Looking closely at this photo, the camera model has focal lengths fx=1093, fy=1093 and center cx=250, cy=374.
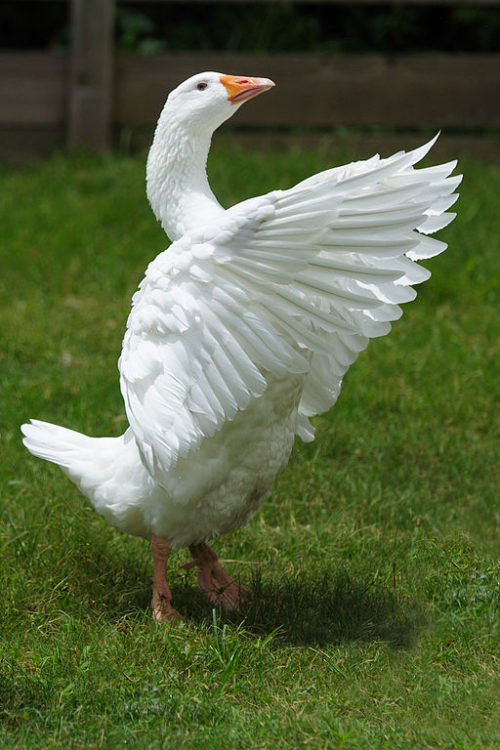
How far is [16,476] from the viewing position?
15.6ft

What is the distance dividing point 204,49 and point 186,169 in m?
6.34

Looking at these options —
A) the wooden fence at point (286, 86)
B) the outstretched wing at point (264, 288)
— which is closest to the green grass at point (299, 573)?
the outstretched wing at point (264, 288)

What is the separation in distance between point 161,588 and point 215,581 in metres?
0.27

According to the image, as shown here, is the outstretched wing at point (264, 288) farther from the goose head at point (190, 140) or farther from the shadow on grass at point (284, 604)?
the shadow on grass at point (284, 604)

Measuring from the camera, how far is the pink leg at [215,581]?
12.7 feet

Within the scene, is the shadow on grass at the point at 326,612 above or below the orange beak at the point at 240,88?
below

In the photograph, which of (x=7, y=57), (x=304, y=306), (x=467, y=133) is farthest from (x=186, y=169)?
(x=467, y=133)

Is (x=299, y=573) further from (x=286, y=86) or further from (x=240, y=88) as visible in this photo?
(x=286, y=86)

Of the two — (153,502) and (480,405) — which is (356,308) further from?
(480,405)

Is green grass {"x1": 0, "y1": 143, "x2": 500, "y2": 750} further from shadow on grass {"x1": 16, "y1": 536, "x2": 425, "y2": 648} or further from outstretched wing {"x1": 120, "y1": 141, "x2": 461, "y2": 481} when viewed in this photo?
outstretched wing {"x1": 120, "y1": 141, "x2": 461, "y2": 481}

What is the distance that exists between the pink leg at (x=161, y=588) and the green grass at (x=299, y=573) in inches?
2.1

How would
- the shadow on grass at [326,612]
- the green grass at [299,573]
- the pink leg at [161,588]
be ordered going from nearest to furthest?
the green grass at [299,573] → the shadow on grass at [326,612] → the pink leg at [161,588]

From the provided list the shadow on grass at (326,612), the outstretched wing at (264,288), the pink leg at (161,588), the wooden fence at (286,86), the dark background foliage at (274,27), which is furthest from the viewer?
the dark background foliage at (274,27)

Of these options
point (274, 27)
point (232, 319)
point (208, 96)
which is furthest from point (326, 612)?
point (274, 27)
